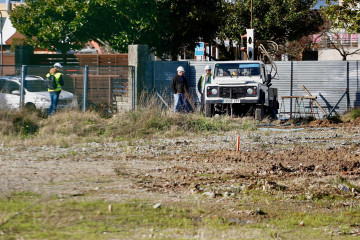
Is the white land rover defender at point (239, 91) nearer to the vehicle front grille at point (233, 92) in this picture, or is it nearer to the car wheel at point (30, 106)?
the vehicle front grille at point (233, 92)

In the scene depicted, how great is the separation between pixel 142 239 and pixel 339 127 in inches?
579

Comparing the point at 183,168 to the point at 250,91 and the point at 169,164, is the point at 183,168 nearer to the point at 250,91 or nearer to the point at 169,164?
the point at 169,164

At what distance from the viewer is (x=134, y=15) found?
29109mm

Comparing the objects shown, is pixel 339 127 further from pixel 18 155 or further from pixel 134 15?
pixel 134 15

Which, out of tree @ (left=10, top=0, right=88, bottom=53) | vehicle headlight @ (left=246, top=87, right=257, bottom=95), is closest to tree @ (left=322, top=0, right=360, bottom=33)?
vehicle headlight @ (left=246, top=87, right=257, bottom=95)

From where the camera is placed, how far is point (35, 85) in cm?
2147

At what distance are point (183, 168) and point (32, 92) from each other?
12.0m

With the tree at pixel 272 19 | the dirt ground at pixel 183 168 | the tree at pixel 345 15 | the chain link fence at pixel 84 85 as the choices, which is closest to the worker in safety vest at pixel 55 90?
the chain link fence at pixel 84 85

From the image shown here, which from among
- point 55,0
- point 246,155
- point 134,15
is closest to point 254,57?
point 134,15

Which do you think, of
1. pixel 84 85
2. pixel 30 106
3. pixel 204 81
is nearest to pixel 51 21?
pixel 84 85

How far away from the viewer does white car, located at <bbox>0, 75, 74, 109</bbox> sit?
819 inches

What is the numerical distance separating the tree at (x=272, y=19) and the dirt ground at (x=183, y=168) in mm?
22658

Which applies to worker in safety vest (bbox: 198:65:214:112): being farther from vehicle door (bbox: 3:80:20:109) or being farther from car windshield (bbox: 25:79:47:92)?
vehicle door (bbox: 3:80:20:109)

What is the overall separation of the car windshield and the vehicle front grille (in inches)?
231
